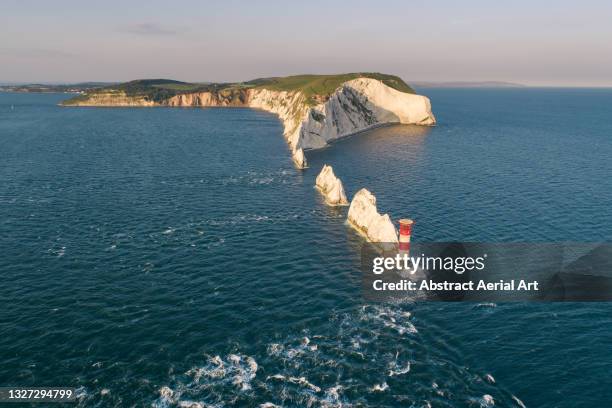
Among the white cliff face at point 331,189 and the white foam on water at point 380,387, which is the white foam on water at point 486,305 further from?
the white cliff face at point 331,189

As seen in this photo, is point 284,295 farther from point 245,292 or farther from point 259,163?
point 259,163

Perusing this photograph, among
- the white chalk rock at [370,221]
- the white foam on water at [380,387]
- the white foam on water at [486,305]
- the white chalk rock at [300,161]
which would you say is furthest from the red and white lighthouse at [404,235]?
the white chalk rock at [300,161]

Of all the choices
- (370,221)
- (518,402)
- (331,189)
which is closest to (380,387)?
(518,402)

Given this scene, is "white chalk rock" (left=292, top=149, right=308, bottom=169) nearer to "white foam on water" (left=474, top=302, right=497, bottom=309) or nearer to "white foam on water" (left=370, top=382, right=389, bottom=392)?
"white foam on water" (left=474, top=302, right=497, bottom=309)

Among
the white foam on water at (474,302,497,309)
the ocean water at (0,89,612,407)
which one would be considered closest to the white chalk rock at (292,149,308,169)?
the ocean water at (0,89,612,407)

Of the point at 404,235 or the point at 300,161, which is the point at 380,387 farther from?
the point at 300,161

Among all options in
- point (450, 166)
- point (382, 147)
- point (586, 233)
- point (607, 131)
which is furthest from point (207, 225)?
point (607, 131)
